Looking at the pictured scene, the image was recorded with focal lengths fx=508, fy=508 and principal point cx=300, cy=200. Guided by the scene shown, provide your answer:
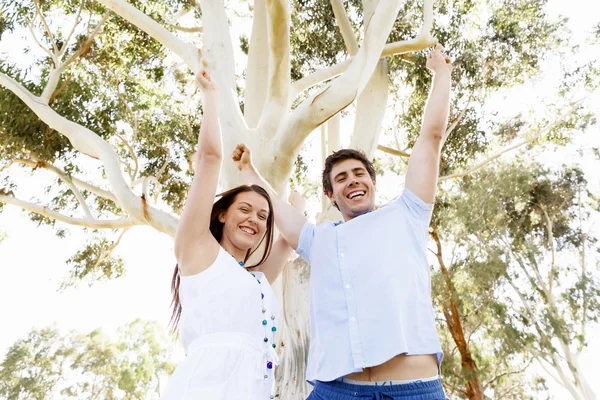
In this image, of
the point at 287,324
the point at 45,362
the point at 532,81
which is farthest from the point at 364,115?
the point at 45,362

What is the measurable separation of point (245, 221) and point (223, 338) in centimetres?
45

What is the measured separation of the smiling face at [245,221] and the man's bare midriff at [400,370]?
0.60m

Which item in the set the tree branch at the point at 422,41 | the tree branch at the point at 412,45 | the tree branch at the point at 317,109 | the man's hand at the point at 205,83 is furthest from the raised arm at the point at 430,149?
the tree branch at the point at 422,41

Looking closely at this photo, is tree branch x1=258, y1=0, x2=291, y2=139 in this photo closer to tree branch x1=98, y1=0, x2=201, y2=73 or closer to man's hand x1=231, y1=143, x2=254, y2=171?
tree branch x1=98, y1=0, x2=201, y2=73

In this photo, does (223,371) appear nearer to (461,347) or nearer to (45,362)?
(461,347)

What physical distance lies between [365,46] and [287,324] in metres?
2.20

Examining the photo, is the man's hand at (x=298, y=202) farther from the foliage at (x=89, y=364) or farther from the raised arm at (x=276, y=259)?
the foliage at (x=89, y=364)

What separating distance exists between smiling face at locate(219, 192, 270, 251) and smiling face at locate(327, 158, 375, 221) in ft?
0.92

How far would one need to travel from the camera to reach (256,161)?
3682 millimetres

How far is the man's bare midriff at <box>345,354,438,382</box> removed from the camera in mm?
1397

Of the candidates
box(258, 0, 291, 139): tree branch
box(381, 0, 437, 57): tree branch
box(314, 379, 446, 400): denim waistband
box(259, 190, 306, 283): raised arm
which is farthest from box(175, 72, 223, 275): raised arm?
box(381, 0, 437, 57): tree branch

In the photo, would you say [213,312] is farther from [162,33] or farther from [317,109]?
[162,33]

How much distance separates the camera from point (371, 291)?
1.50 m

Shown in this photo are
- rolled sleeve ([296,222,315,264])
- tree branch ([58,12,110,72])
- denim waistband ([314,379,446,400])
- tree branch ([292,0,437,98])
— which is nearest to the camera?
denim waistband ([314,379,446,400])
